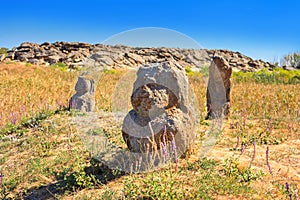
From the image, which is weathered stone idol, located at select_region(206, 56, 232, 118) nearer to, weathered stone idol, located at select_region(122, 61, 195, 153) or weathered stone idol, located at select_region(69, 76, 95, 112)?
weathered stone idol, located at select_region(69, 76, 95, 112)

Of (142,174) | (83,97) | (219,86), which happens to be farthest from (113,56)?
(142,174)

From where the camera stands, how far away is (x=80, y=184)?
384cm

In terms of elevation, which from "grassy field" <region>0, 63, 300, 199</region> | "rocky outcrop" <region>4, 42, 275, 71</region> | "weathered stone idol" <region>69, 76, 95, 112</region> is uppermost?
"rocky outcrop" <region>4, 42, 275, 71</region>

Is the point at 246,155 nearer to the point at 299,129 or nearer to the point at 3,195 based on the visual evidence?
the point at 299,129

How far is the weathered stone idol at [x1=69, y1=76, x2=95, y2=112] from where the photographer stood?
830cm

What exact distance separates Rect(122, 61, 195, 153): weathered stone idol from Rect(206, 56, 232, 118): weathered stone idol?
12.5ft

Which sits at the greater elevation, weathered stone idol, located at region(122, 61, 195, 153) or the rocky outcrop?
the rocky outcrop

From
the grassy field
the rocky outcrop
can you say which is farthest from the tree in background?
the grassy field

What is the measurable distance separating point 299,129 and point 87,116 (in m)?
5.42

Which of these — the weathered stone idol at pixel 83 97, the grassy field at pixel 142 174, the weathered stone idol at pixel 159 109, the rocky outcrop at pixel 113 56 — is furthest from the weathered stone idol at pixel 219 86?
the rocky outcrop at pixel 113 56

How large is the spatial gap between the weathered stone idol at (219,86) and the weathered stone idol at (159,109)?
3.83 metres

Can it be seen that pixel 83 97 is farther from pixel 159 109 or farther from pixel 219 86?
pixel 159 109

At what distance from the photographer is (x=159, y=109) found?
4.33 m

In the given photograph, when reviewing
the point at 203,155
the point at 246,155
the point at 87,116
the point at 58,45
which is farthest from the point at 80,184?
the point at 58,45
